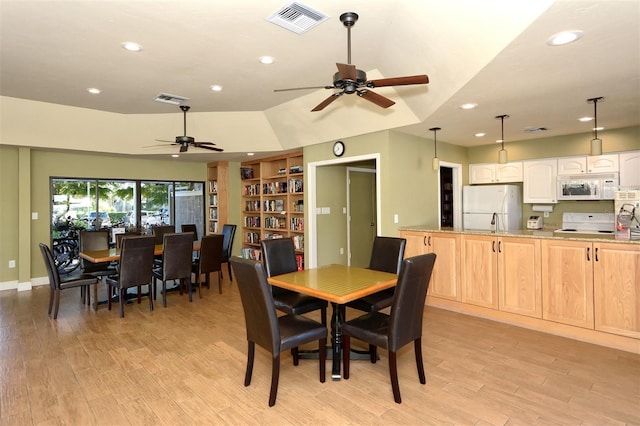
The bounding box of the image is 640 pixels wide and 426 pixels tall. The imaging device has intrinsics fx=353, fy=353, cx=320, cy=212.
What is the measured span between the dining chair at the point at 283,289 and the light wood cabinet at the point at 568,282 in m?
2.38

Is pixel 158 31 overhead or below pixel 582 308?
overhead

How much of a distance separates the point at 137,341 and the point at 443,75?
394cm

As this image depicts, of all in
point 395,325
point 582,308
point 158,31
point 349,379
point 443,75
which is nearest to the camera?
point 395,325

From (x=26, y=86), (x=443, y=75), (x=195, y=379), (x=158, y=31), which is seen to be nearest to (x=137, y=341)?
(x=195, y=379)

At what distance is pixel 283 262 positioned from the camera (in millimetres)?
3701

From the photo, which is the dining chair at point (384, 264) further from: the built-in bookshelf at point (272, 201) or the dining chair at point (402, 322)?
the built-in bookshelf at point (272, 201)

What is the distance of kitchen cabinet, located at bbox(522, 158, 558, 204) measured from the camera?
5547 millimetres

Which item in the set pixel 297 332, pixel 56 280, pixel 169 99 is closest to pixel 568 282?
pixel 297 332

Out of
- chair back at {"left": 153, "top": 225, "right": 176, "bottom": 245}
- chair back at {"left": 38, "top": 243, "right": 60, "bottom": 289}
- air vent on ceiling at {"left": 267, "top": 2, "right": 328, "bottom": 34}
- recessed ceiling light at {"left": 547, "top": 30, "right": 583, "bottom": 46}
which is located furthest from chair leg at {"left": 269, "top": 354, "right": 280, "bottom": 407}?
chair back at {"left": 153, "top": 225, "right": 176, "bottom": 245}

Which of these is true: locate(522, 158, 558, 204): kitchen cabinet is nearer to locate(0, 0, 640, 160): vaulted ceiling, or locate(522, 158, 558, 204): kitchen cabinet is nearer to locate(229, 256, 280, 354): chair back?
locate(0, 0, 640, 160): vaulted ceiling

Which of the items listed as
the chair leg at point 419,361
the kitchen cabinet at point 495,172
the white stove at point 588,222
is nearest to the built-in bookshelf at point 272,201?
the kitchen cabinet at point 495,172

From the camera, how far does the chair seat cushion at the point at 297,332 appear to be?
243 centimetres

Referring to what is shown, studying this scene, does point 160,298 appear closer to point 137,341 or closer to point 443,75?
point 137,341

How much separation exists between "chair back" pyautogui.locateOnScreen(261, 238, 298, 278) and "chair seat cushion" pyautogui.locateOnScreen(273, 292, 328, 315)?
34cm
